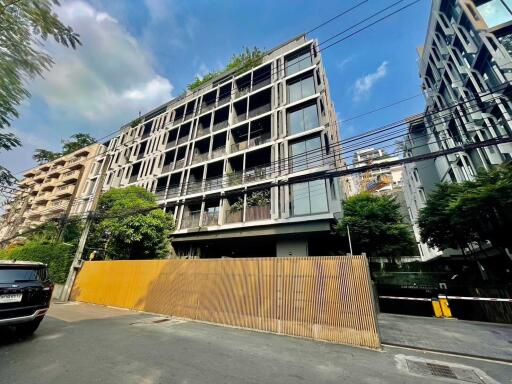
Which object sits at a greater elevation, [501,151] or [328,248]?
[501,151]

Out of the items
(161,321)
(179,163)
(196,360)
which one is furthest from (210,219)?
(196,360)

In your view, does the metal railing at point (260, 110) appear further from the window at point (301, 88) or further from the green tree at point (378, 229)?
the green tree at point (378, 229)

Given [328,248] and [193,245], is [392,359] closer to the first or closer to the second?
[328,248]

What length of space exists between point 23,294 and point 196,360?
14.0ft

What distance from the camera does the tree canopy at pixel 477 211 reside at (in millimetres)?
8891

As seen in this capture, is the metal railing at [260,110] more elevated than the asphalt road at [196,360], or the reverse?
the metal railing at [260,110]

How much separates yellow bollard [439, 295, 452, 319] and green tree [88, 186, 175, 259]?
14.6 metres

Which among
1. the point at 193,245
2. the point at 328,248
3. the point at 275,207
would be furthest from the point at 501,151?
the point at 193,245

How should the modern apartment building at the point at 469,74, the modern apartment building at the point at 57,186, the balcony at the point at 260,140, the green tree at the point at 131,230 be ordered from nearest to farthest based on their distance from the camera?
the modern apartment building at the point at 469,74 < the green tree at the point at 131,230 < the balcony at the point at 260,140 < the modern apartment building at the point at 57,186

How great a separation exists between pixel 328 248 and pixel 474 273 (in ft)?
30.5

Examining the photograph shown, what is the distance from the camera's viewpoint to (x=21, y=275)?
5.14 metres

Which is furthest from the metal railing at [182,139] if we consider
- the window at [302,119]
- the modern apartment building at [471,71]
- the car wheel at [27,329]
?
the modern apartment building at [471,71]

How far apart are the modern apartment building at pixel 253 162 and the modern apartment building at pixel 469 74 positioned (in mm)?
5579

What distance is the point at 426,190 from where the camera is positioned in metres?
22.4
